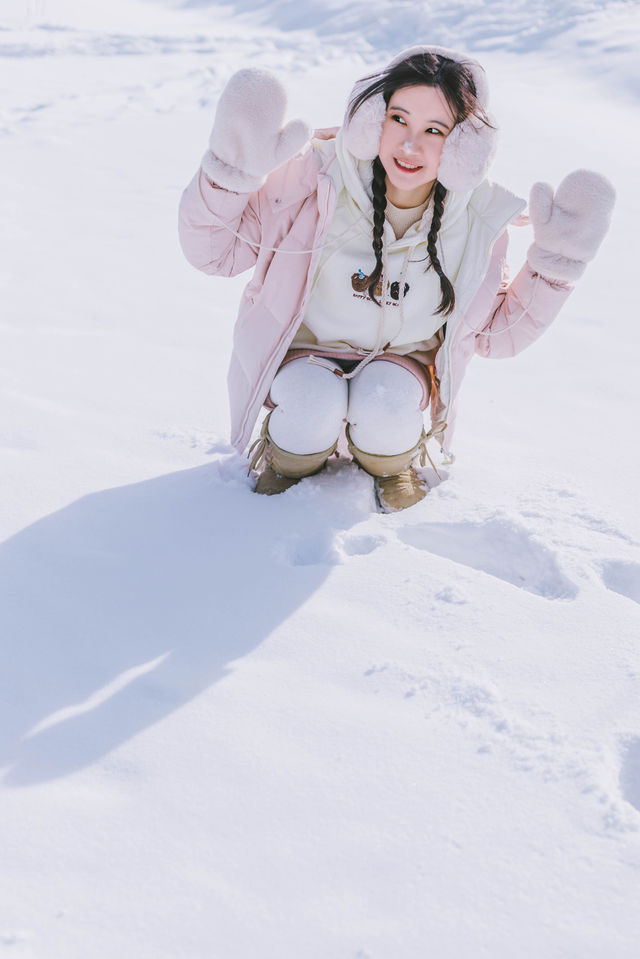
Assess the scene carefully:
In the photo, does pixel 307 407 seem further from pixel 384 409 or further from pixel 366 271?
pixel 366 271

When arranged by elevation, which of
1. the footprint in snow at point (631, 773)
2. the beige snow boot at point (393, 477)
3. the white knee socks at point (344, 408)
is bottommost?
the footprint in snow at point (631, 773)

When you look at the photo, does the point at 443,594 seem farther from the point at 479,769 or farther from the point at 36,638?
the point at 36,638

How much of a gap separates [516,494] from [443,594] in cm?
54

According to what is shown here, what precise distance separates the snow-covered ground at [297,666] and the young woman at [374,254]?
17 cm

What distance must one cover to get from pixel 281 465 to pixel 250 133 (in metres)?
0.72

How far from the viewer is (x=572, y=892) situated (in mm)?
1142

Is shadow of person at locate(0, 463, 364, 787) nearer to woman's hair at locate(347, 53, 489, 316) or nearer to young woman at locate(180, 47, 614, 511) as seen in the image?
young woman at locate(180, 47, 614, 511)

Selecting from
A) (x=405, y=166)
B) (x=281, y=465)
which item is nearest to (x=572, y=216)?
(x=405, y=166)

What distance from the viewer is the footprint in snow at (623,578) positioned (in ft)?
5.95

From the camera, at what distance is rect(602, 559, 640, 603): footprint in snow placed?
5.95ft

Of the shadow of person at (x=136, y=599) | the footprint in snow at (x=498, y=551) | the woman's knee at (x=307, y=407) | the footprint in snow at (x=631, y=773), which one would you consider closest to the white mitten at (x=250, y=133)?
the woman's knee at (x=307, y=407)

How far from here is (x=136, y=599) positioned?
1.65 m

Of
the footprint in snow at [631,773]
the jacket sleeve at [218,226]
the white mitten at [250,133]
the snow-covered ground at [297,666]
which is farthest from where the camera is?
the jacket sleeve at [218,226]

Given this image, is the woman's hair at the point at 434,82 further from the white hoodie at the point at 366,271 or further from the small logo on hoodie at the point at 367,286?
the small logo on hoodie at the point at 367,286
